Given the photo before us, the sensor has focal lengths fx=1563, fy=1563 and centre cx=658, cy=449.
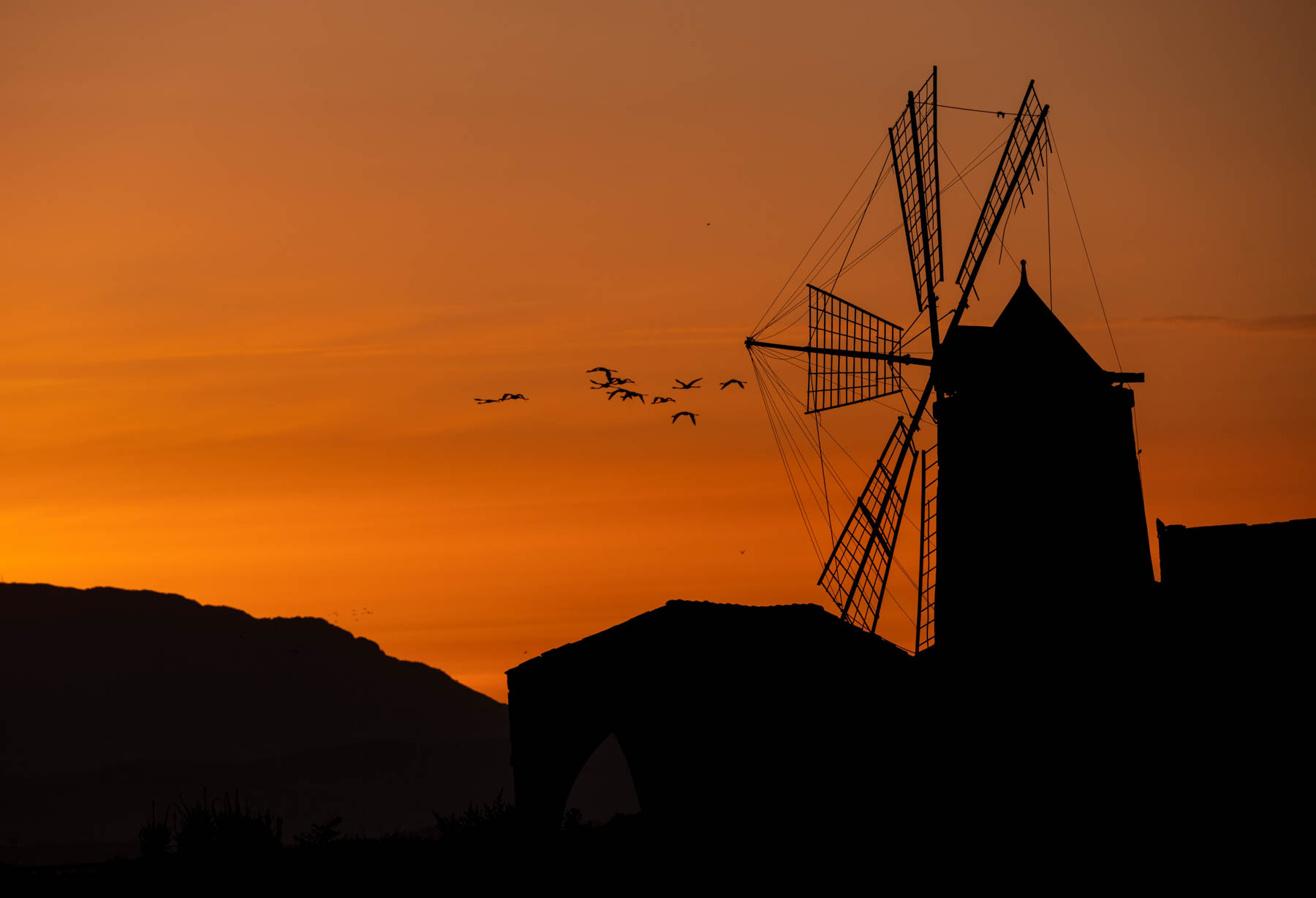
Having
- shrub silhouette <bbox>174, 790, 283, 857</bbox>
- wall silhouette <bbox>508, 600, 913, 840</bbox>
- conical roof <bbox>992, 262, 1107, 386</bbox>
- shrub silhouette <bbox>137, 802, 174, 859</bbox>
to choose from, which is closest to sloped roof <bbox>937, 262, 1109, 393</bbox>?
conical roof <bbox>992, 262, 1107, 386</bbox>

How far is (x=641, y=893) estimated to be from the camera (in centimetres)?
2253

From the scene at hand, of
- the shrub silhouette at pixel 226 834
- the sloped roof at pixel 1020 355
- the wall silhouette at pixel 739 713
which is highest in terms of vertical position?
the sloped roof at pixel 1020 355

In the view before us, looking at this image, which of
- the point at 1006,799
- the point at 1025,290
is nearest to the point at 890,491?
the point at 1025,290

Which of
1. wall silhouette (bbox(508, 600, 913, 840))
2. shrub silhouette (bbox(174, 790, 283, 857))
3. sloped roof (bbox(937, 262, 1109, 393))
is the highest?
sloped roof (bbox(937, 262, 1109, 393))

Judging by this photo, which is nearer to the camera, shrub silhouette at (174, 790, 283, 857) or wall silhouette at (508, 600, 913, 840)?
shrub silhouette at (174, 790, 283, 857)

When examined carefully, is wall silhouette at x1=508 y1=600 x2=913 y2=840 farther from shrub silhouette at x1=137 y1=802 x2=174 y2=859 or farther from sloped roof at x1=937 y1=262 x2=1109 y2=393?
shrub silhouette at x1=137 y1=802 x2=174 y2=859

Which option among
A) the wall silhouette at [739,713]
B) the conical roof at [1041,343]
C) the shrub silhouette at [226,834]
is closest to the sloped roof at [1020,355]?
the conical roof at [1041,343]

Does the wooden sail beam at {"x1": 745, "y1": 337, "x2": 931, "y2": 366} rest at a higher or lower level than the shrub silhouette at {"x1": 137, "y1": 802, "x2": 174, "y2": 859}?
higher

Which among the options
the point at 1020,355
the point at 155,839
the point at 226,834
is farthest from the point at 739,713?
the point at 155,839

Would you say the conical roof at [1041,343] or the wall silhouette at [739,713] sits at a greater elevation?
the conical roof at [1041,343]

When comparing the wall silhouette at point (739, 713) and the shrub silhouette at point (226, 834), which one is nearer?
the shrub silhouette at point (226, 834)

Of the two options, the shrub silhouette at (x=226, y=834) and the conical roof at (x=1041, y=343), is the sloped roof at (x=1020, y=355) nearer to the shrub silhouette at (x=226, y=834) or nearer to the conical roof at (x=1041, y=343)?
the conical roof at (x=1041, y=343)

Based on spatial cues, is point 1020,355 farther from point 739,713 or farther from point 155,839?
point 155,839

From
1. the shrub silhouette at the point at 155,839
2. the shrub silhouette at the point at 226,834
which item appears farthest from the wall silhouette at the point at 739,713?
the shrub silhouette at the point at 155,839
